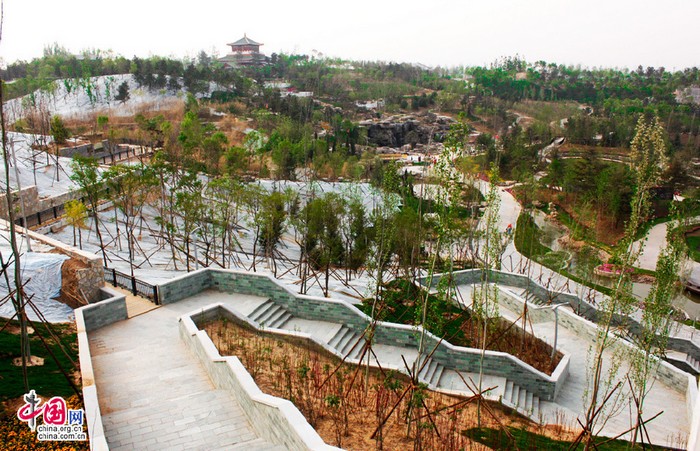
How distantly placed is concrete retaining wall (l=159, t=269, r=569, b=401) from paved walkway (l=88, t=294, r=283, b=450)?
1.56 m

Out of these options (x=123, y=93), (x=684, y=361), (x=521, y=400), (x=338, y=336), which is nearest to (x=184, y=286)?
(x=338, y=336)

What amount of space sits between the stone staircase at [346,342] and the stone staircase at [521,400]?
2772 millimetres

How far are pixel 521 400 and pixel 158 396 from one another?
6.35m

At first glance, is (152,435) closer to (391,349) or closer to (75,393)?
(75,393)

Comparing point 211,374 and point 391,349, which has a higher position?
point 211,374

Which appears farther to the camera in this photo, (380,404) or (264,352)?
(264,352)

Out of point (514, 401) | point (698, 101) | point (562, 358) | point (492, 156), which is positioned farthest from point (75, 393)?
point (698, 101)

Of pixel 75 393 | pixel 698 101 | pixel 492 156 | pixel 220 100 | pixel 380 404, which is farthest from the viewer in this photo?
pixel 698 101

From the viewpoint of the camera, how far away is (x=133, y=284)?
1045cm

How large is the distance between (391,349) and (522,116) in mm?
58512

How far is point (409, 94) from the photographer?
6975cm

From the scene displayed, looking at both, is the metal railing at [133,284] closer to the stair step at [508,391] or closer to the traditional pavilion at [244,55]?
the stair step at [508,391]
